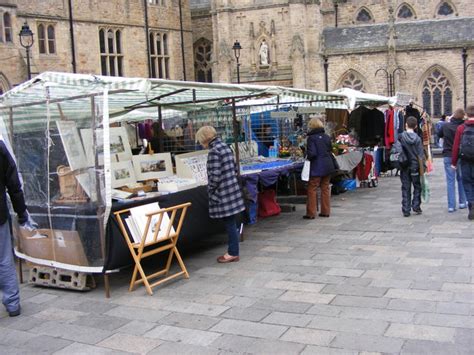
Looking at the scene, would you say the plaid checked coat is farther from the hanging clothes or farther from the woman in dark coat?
the hanging clothes

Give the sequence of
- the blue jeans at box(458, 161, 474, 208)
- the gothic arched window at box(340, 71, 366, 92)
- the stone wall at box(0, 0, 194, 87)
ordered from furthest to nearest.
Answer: the gothic arched window at box(340, 71, 366, 92), the stone wall at box(0, 0, 194, 87), the blue jeans at box(458, 161, 474, 208)

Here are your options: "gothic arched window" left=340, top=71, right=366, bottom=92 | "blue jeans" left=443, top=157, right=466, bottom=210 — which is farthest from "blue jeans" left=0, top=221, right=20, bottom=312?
"gothic arched window" left=340, top=71, right=366, bottom=92

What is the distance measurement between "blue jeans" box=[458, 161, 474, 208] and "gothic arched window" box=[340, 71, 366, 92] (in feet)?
67.1

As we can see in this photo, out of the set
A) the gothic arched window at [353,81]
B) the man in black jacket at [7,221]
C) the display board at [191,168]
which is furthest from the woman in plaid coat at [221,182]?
the gothic arched window at [353,81]

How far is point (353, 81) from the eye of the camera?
97.7 feet

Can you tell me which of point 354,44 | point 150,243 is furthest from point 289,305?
point 354,44

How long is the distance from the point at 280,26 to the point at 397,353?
2802cm

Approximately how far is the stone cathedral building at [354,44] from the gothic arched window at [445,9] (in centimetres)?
5

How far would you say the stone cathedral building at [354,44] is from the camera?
28.3m

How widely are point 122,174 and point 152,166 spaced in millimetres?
607

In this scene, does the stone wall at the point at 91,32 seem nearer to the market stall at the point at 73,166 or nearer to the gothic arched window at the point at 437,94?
the gothic arched window at the point at 437,94

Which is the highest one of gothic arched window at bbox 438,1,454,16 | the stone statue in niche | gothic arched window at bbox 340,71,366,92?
gothic arched window at bbox 438,1,454,16

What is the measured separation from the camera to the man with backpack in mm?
9281

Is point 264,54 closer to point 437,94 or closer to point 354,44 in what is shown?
point 354,44
